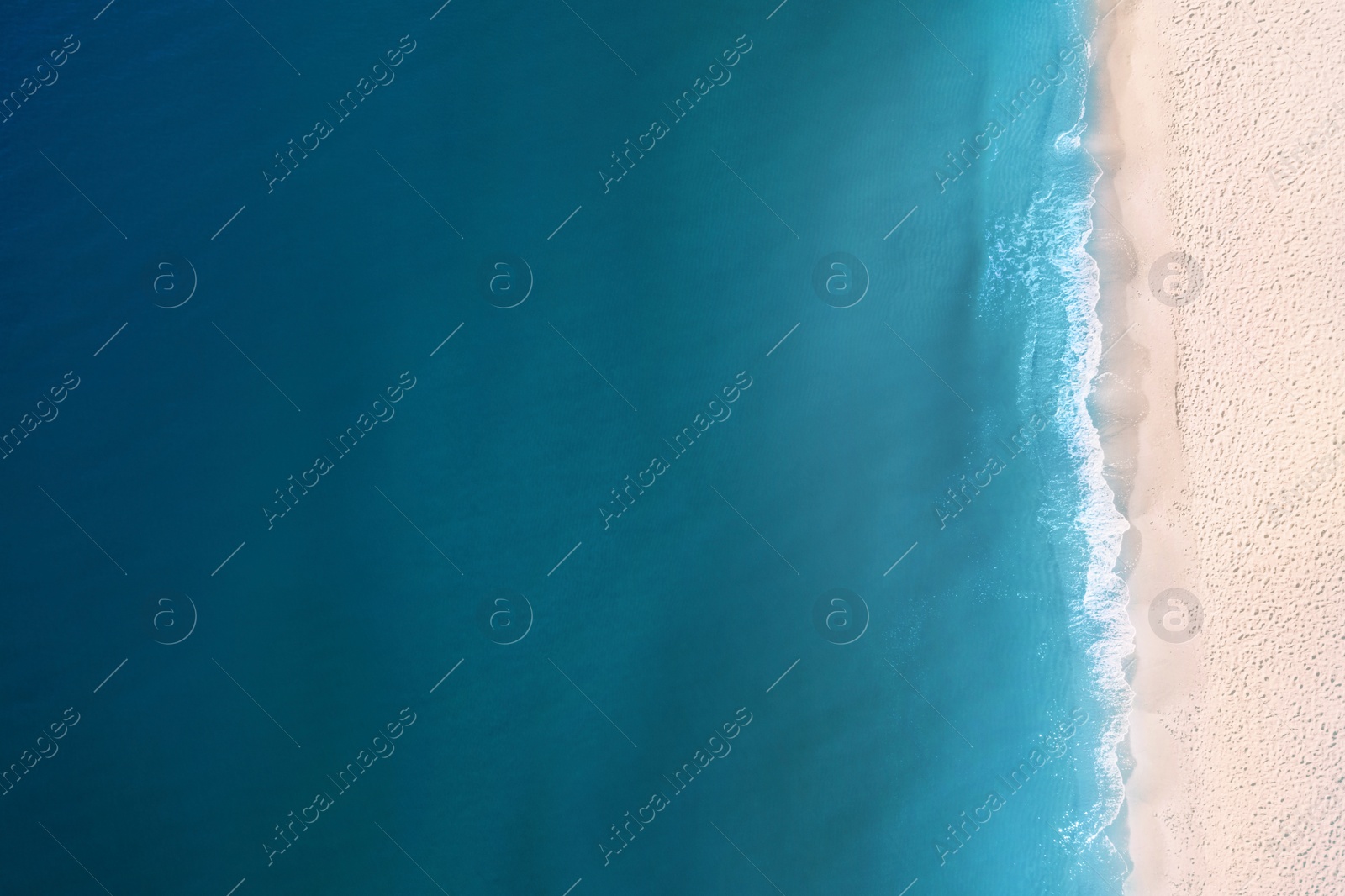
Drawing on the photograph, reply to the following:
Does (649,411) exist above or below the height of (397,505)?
below

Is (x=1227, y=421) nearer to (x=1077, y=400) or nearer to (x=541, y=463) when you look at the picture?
(x=1077, y=400)

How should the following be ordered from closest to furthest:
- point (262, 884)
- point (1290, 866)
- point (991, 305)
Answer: point (1290, 866) → point (262, 884) → point (991, 305)

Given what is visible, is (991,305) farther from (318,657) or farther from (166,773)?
(166,773)

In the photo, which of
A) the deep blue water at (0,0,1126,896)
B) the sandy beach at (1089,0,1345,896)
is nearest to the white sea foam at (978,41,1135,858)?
the deep blue water at (0,0,1126,896)

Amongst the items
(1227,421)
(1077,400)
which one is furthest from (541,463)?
(1227,421)

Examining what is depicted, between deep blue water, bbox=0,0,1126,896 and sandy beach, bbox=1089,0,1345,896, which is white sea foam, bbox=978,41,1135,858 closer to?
deep blue water, bbox=0,0,1126,896

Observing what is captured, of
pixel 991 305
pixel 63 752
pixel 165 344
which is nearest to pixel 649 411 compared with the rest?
pixel 991 305

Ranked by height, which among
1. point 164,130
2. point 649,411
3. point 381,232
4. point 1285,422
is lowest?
point 1285,422
